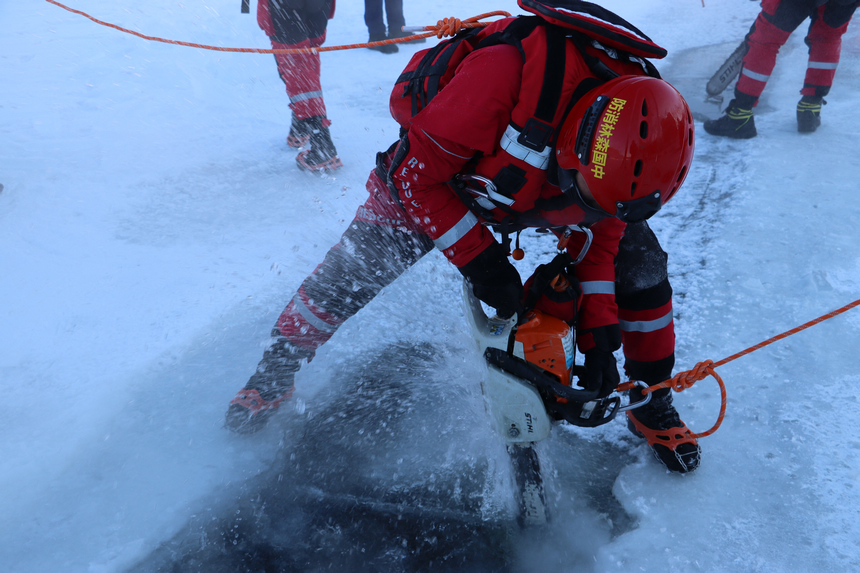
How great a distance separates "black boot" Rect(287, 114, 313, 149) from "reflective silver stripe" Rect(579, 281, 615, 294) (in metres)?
2.83

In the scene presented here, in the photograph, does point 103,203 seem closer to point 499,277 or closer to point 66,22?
point 499,277

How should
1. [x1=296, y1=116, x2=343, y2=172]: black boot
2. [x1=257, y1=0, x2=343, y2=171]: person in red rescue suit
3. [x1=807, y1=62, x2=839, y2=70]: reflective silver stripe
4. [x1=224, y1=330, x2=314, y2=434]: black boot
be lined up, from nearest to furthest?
1. [x1=224, y1=330, x2=314, y2=434]: black boot
2. [x1=257, y1=0, x2=343, y2=171]: person in red rescue suit
3. [x1=296, y1=116, x2=343, y2=172]: black boot
4. [x1=807, y1=62, x2=839, y2=70]: reflective silver stripe

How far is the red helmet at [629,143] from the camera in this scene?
139cm

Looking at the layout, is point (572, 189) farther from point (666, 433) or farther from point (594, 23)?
point (666, 433)

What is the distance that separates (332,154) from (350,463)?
2.62 metres

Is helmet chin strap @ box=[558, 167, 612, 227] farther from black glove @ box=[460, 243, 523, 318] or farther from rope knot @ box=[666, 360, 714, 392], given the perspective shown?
rope knot @ box=[666, 360, 714, 392]

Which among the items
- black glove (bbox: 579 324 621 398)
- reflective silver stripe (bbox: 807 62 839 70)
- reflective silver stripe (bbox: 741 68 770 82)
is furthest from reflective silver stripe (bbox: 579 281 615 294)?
reflective silver stripe (bbox: 807 62 839 70)

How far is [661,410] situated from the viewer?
2098mm

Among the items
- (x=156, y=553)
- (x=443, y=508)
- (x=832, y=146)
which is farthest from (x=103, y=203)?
(x=832, y=146)

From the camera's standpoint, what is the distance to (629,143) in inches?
54.6

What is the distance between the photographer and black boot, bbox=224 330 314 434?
89.8 inches

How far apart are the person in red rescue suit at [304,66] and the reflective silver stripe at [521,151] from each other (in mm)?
2765


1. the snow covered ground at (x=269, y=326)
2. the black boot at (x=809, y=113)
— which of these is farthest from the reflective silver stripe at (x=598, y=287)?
the black boot at (x=809, y=113)

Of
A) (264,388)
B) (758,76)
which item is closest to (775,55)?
(758,76)
